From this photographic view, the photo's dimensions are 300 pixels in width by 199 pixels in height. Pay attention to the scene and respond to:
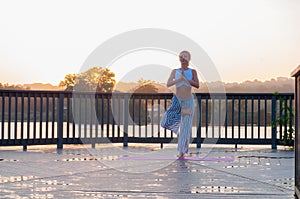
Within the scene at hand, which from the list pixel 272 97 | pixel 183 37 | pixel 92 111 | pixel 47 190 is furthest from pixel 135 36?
pixel 47 190

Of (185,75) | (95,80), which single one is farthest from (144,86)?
(185,75)

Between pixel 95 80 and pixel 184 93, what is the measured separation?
4.53 metres

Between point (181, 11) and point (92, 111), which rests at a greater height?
point (181, 11)

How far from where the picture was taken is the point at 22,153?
33.2 feet

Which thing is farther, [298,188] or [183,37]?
[183,37]

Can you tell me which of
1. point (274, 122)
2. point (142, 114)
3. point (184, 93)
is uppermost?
point (184, 93)

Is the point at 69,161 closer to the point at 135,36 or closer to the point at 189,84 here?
the point at 189,84

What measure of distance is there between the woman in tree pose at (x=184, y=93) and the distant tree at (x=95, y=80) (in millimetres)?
3362

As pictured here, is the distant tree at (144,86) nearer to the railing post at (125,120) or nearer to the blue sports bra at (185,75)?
the railing post at (125,120)

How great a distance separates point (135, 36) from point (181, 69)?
88.6 inches

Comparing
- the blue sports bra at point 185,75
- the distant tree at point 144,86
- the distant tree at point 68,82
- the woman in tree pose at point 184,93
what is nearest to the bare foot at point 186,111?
the woman in tree pose at point 184,93

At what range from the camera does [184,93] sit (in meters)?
9.45

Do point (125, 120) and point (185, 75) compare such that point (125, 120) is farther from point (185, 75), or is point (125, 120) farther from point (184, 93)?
point (185, 75)

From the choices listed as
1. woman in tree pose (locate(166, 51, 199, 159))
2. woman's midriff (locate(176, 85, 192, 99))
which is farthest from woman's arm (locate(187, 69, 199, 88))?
woman's midriff (locate(176, 85, 192, 99))
